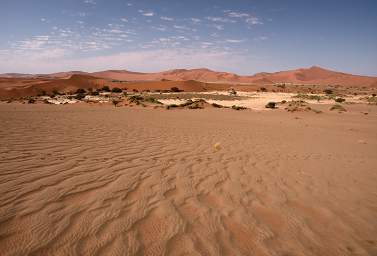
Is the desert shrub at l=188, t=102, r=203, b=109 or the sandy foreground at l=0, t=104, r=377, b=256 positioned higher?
the sandy foreground at l=0, t=104, r=377, b=256

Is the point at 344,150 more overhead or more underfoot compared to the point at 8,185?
more underfoot

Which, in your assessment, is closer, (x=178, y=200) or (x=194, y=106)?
(x=178, y=200)

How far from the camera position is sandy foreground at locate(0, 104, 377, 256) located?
92.8 inches

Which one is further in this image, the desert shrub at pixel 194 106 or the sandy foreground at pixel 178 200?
the desert shrub at pixel 194 106

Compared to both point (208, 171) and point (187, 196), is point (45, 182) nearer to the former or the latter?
point (187, 196)

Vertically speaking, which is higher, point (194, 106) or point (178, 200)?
point (178, 200)

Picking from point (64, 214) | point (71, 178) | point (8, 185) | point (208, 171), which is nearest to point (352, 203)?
point (208, 171)

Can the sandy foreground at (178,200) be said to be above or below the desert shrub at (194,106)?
above

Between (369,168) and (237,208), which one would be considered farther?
(369,168)

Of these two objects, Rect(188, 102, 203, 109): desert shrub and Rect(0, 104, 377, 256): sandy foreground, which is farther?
Rect(188, 102, 203, 109): desert shrub

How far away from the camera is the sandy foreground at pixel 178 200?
2.36 metres

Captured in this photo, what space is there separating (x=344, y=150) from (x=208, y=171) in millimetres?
4087

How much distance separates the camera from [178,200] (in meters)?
3.22

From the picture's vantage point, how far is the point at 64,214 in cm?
270
